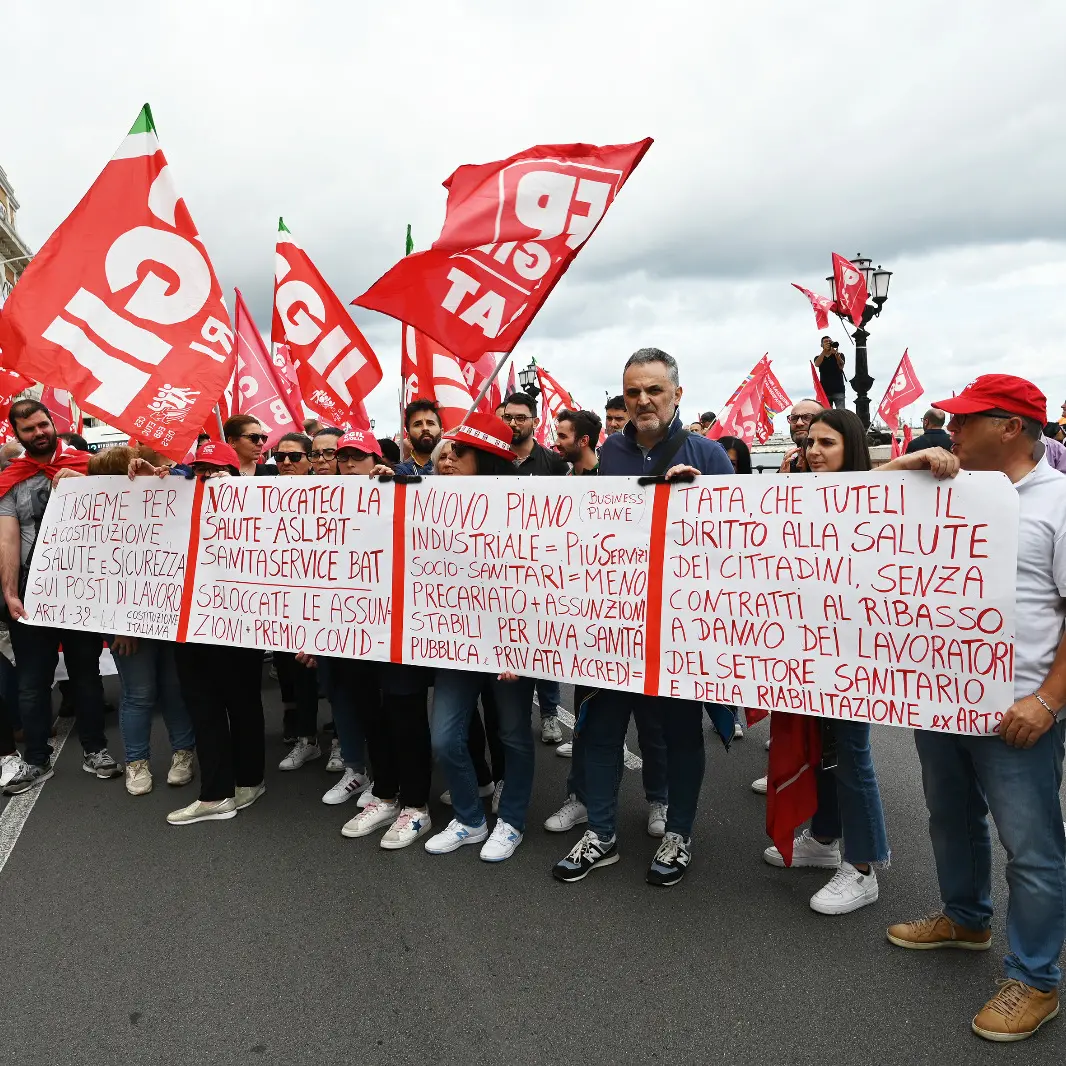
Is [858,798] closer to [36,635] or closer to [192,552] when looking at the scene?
[192,552]

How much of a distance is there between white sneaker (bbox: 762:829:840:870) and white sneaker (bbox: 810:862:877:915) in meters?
0.28

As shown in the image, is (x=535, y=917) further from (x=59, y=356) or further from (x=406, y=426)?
(x=59, y=356)

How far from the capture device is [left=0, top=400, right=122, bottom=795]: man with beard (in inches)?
182

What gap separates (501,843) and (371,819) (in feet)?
2.41

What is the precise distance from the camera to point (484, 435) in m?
3.76

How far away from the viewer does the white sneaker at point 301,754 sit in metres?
4.95

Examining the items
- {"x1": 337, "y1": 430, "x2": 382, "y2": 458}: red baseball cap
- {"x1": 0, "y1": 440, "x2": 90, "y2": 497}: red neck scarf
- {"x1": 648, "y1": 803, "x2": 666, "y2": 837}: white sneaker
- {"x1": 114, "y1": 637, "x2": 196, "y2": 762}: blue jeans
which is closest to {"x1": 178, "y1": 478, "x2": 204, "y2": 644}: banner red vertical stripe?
{"x1": 114, "y1": 637, "x2": 196, "y2": 762}: blue jeans

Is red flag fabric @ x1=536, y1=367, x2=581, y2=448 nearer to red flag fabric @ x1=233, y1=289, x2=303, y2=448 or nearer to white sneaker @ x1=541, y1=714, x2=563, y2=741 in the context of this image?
red flag fabric @ x1=233, y1=289, x2=303, y2=448

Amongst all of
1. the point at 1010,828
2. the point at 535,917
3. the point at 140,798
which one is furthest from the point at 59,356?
the point at 1010,828

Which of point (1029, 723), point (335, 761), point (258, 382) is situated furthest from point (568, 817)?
point (258, 382)

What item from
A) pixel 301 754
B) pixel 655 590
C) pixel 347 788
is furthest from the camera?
pixel 301 754

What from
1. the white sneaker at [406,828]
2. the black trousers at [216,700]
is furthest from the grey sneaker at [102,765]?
the white sneaker at [406,828]


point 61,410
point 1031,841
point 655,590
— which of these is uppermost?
point 61,410

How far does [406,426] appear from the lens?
512 centimetres
